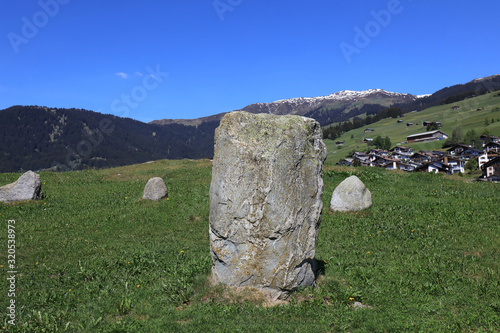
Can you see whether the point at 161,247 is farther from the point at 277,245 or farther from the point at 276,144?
the point at 276,144

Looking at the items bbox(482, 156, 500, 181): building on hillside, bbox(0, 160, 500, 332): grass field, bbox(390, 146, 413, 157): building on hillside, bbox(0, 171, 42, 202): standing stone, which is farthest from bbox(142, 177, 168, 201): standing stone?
bbox(390, 146, 413, 157): building on hillside

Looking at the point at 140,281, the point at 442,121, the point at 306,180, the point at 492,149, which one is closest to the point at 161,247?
the point at 140,281

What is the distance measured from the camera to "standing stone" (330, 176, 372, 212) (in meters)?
20.4

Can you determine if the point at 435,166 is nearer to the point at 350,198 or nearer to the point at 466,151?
the point at 466,151

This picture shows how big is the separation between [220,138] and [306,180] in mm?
2735

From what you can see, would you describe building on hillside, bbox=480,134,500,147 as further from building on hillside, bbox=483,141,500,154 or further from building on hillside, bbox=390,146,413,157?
building on hillside, bbox=390,146,413,157

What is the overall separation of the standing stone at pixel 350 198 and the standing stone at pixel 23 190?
776 inches

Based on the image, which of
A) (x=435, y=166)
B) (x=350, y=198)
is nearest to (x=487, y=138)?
(x=435, y=166)

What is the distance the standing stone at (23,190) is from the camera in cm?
2180

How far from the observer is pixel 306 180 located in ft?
31.2

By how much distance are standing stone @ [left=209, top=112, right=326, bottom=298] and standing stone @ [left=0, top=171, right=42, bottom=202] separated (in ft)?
60.9

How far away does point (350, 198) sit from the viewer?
20.5 m

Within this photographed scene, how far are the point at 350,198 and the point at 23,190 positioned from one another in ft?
70.0

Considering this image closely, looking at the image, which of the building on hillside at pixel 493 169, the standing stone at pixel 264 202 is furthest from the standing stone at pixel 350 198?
the building on hillside at pixel 493 169
